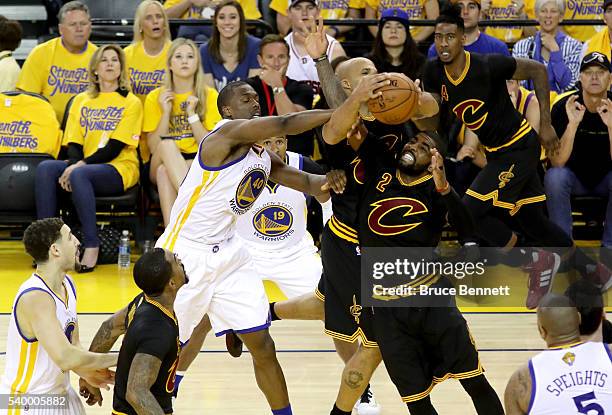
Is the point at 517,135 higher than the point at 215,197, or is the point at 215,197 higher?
the point at 215,197

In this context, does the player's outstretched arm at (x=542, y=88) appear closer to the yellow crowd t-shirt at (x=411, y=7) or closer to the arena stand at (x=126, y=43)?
the arena stand at (x=126, y=43)

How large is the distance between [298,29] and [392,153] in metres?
4.46

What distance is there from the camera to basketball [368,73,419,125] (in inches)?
194

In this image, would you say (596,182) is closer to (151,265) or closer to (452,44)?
(452,44)

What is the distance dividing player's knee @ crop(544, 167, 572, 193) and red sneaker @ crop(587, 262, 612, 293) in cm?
71

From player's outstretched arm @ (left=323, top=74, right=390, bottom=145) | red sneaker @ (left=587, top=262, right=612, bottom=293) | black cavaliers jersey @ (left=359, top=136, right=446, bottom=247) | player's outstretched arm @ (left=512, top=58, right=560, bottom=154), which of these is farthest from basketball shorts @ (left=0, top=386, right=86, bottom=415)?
red sneaker @ (left=587, top=262, right=612, bottom=293)

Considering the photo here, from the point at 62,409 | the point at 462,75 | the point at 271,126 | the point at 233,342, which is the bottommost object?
the point at 233,342

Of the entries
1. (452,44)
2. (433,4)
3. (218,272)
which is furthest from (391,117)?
(433,4)

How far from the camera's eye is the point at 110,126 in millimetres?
9172

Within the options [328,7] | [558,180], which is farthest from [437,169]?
[328,7]

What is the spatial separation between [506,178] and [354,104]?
2900mm

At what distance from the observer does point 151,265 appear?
465cm

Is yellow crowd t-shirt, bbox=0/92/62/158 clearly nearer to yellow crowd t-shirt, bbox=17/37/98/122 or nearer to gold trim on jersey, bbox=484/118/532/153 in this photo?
yellow crowd t-shirt, bbox=17/37/98/122

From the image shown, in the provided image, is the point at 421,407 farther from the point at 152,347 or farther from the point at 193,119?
the point at 193,119
